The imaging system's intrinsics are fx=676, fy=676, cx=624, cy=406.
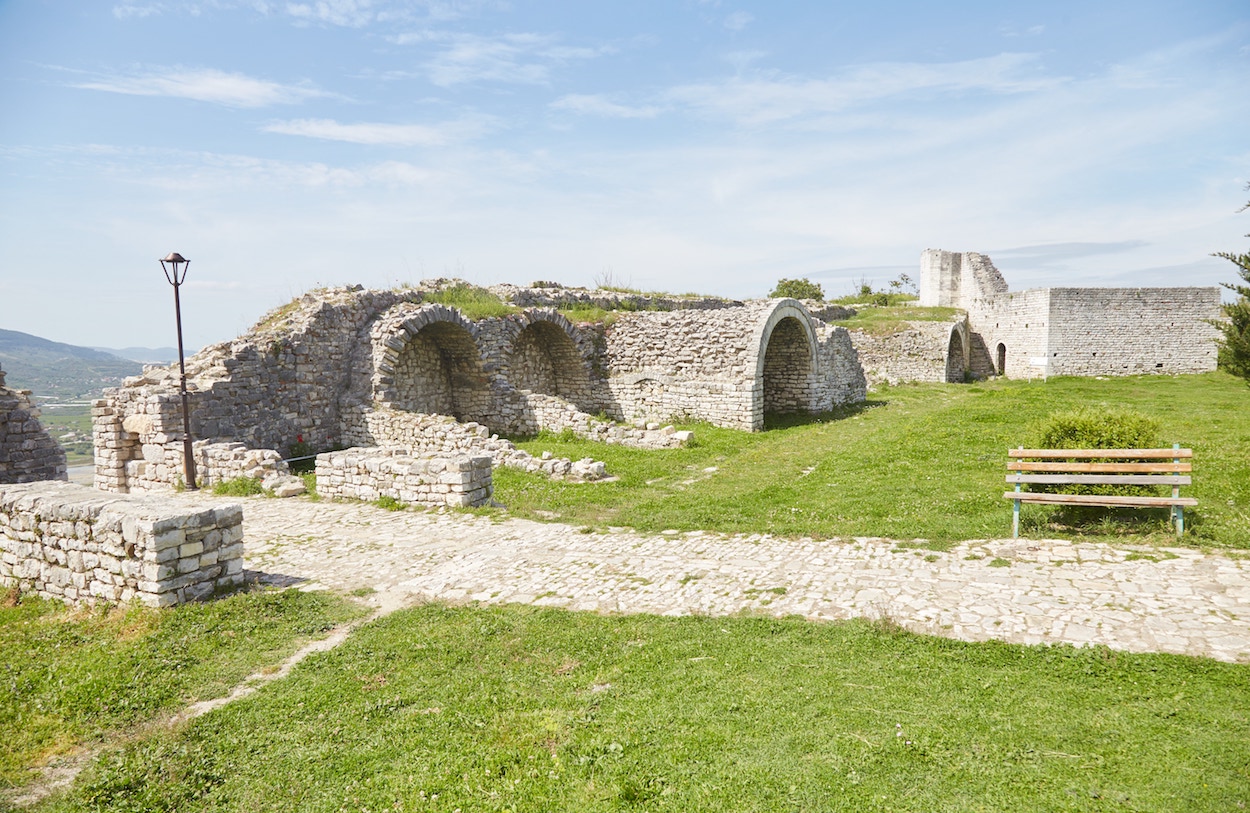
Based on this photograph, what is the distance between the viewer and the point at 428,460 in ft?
37.7

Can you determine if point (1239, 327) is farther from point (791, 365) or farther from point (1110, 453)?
point (791, 365)

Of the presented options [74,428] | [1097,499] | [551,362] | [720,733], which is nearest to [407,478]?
[720,733]

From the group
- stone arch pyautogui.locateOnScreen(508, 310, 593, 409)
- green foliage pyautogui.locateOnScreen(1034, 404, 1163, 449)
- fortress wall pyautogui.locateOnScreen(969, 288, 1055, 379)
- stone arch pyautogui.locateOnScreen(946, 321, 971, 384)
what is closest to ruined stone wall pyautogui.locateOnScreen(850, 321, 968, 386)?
stone arch pyautogui.locateOnScreen(946, 321, 971, 384)

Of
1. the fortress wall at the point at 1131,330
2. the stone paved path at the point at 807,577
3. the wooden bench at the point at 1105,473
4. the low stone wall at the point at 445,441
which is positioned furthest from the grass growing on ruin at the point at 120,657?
the fortress wall at the point at 1131,330

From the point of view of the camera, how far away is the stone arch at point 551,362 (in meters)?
22.0

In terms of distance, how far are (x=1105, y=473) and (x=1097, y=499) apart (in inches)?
18.8

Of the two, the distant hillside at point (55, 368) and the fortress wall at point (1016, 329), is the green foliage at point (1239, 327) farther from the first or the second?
the distant hillside at point (55, 368)

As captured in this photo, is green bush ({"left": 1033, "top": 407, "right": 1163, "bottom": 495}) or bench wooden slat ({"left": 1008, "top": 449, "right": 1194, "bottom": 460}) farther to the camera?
green bush ({"left": 1033, "top": 407, "right": 1163, "bottom": 495})

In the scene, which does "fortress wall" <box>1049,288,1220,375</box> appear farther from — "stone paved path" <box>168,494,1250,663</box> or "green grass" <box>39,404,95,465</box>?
"green grass" <box>39,404,95,465</box>

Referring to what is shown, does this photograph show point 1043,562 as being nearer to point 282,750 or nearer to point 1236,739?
point 1236,739

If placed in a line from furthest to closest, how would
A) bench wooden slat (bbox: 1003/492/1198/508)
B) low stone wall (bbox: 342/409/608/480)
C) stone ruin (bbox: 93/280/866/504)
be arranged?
stone ruin (bbox: 93/280/866/504)
low stone wall (bbox: 342/409/608/480)
bench wooden slat (bbox: 1003/492/1198/508)

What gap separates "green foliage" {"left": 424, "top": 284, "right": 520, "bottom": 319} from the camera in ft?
65.1

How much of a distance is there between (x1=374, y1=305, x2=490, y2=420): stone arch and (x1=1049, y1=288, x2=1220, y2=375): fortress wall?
2588cm

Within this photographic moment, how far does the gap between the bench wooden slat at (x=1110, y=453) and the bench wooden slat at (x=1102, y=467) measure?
0.33 feet
